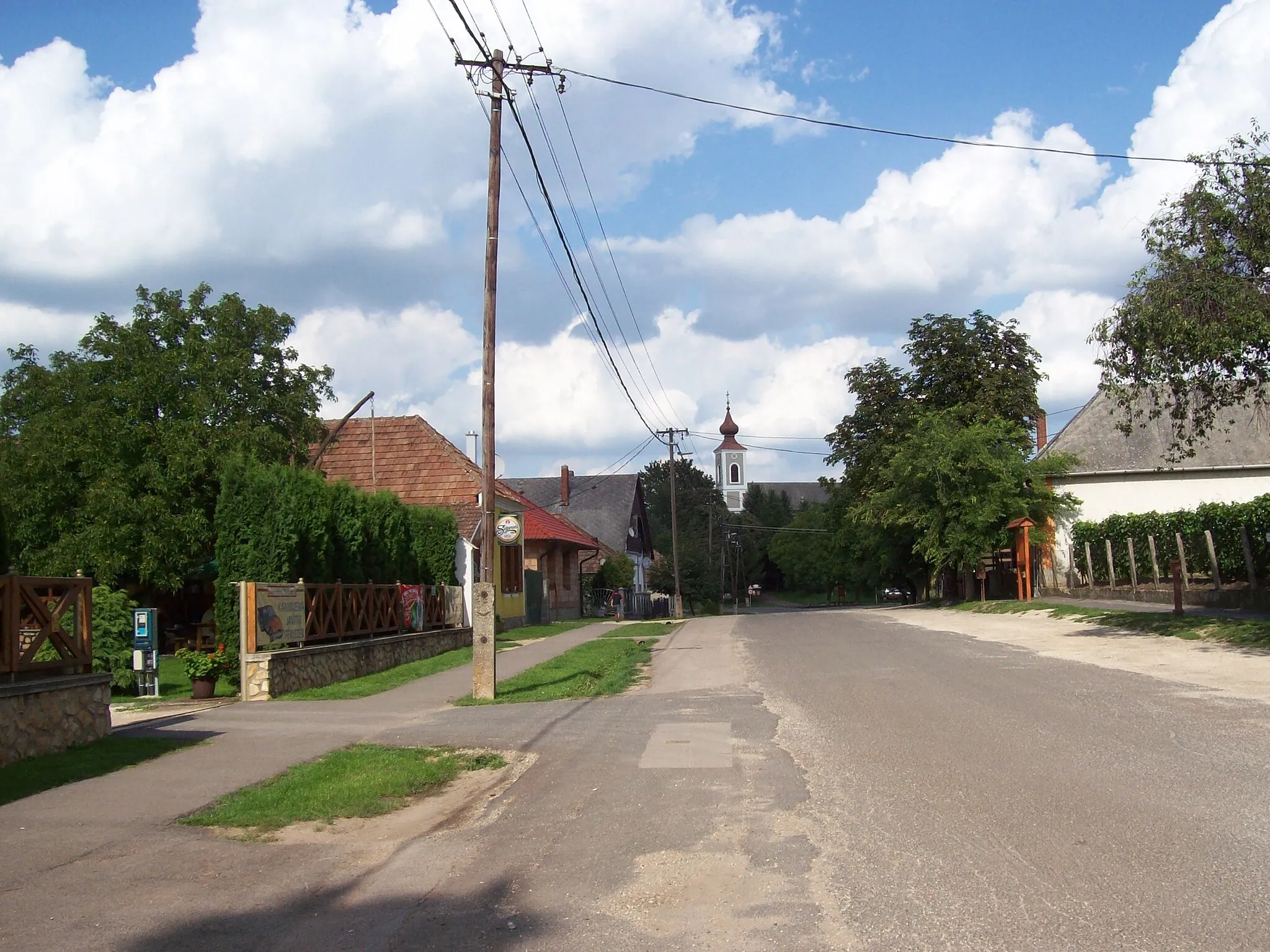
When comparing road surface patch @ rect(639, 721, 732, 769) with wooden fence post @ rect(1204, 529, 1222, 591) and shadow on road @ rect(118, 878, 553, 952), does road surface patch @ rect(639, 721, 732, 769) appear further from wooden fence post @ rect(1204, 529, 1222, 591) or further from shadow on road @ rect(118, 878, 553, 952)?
wooden fence post @ rect(1204, 529, 1222, 591)

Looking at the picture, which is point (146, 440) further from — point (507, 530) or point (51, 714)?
point (51, 714)

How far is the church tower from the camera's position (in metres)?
104

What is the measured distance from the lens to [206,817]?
7.93 metres

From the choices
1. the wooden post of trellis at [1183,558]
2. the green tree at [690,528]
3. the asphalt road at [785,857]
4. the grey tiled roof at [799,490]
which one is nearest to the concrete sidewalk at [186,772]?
the asphalt road at [785,857]

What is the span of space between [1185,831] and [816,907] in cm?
255

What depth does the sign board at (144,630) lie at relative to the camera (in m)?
16.4

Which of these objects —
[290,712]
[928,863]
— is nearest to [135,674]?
[290,712]

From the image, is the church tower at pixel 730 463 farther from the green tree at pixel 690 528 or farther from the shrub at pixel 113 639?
the shrub at pixel 113 639

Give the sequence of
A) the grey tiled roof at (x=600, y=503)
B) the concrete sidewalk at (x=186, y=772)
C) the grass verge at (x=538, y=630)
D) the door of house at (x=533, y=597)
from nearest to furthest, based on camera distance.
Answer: the concrete sidewalk at (x=186, y=772), the grass verge at (x=538, y=630), the door of house at (x=533, y=597), the grey tiled roof at (x=600, y=503)

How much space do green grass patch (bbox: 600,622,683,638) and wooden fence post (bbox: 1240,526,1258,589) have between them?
47.7 ft

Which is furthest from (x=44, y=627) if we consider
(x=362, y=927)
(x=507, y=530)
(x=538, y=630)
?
(x=538, y=630)

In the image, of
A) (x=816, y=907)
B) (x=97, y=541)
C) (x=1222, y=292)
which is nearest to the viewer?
(x=816, y=907)

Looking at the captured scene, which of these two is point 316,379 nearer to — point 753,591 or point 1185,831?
point 1185,831

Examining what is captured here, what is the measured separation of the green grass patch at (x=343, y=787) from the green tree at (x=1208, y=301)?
11620 millimetres
